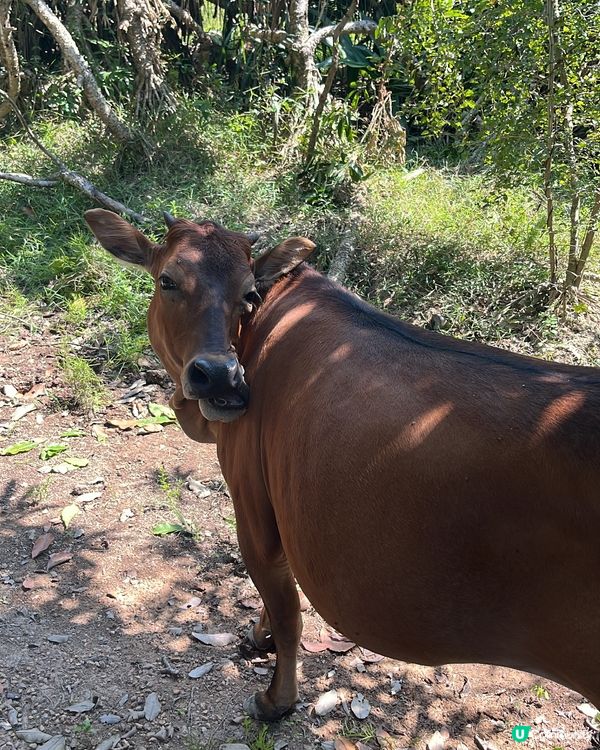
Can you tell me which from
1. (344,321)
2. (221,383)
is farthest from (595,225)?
(221,383)

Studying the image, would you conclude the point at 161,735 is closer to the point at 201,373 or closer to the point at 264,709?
Answer: the point at 264,709

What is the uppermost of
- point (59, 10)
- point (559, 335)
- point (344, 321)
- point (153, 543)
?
point (59, 10)

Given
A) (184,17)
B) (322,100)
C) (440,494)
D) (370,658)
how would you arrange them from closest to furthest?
(440,494), (370,658), (322,100), (184,17)

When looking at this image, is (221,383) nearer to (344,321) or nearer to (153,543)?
(344,321)

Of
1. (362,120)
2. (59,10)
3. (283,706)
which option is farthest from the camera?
(59,10)

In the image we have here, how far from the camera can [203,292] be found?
343 centimetres

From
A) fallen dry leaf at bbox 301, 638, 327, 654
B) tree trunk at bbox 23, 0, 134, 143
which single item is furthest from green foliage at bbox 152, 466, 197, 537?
tree trunk at bbox 23, 0, 134, 143

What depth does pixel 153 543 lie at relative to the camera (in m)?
4.71


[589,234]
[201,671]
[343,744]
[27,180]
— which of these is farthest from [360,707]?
[27,180]

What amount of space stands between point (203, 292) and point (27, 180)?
6.26 m

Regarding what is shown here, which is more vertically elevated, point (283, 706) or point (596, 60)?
point (596, 60)

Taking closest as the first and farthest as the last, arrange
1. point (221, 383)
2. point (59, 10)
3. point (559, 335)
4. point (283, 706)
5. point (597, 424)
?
point (597, 424) < point (221, 383) < point (283, 706) < point (559, 335) < point (59, 10)

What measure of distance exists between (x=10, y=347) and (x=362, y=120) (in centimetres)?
595

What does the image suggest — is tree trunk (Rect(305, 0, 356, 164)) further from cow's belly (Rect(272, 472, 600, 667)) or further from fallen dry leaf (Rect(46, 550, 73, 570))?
cow's belly (Rect(272, 472, 600, 667))
